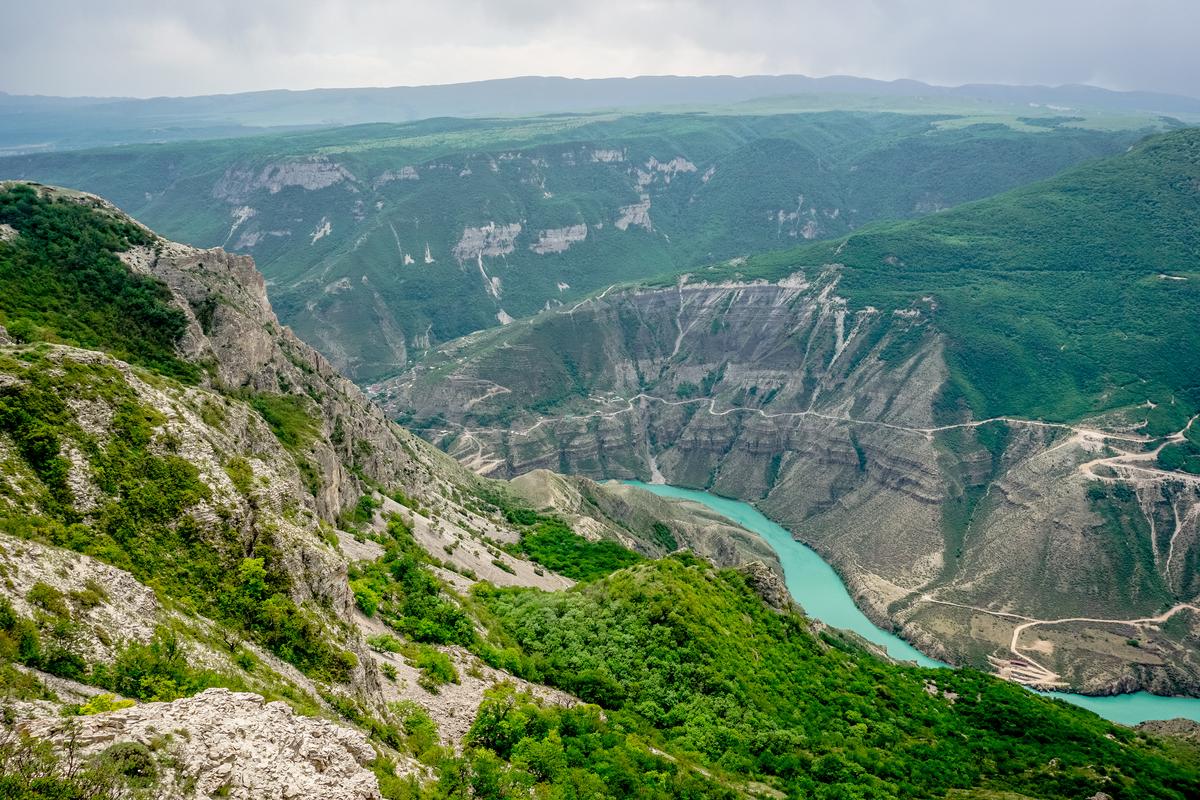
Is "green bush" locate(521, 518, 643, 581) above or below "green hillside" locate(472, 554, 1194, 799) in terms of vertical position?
below

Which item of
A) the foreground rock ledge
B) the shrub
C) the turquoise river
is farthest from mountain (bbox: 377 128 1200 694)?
the shrub

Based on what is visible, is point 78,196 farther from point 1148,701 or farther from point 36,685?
point 1148,701

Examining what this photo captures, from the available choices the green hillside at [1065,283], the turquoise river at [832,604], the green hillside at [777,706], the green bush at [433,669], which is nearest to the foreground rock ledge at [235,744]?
the green hillside at [777,706]

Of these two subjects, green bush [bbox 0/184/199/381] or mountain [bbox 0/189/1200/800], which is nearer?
mountain [bbox 0/189/1200/800]

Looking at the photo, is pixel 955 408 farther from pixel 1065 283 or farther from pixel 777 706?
pixel 777 706

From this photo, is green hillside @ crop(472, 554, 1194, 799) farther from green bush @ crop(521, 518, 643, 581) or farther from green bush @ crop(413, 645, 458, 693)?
green bush @ crop(521, 518, 643, 581)

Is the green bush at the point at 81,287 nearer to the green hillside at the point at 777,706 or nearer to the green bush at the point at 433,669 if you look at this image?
the green bush at the point at 433,669
